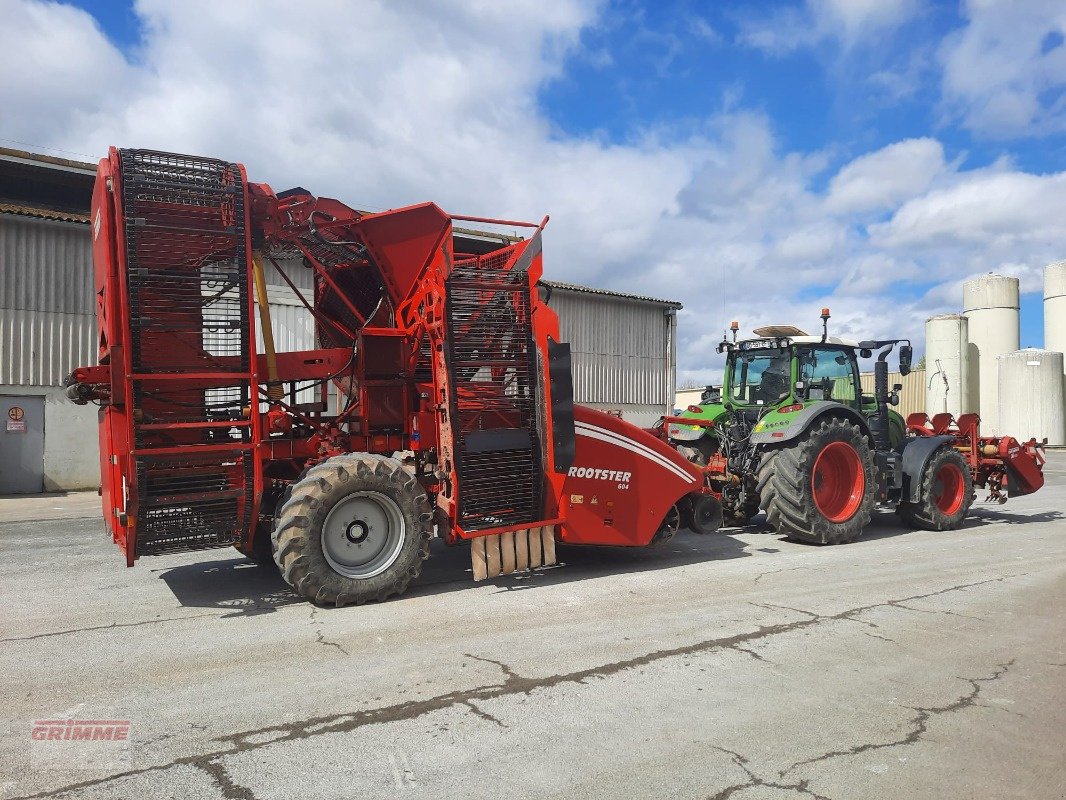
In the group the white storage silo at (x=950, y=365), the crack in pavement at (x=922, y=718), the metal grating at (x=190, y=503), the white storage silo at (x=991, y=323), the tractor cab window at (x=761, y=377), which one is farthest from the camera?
the white storage silo at (x=991, y=323)

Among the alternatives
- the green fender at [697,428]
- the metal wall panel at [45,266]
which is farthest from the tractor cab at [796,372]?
the metal wall panel at [45,266]

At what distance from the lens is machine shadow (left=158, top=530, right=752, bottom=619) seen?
6.24 meters

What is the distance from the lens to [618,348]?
76.1ft

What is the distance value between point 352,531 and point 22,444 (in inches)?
480

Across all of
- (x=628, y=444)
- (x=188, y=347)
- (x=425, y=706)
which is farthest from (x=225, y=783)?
(x=628, y=444)

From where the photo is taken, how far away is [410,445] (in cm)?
728

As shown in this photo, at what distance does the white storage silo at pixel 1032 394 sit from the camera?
97.7ft

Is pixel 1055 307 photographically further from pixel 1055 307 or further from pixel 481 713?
pixel 481 713

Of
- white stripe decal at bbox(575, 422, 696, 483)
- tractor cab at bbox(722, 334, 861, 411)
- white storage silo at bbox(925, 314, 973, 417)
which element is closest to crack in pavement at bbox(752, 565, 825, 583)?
white stripe decal at bbox(575, 422, 696, 483)

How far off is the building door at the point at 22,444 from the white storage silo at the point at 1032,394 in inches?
1239

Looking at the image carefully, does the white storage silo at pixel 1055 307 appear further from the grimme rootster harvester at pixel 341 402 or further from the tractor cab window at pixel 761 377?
the grimme rootster harvester at pixel 341 402

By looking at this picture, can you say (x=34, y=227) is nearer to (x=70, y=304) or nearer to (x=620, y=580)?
(x=70, y=304)

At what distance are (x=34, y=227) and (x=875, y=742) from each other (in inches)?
665

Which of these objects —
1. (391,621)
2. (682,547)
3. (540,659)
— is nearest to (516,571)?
(391,621)
